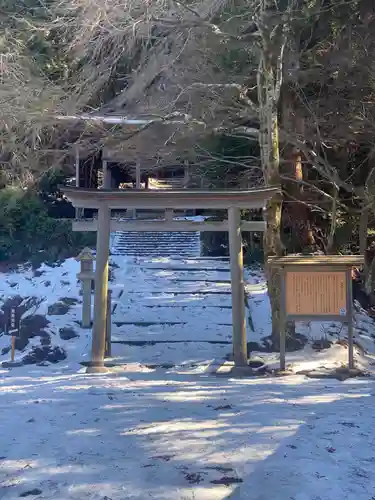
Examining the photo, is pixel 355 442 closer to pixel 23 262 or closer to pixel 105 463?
pixel 105 463

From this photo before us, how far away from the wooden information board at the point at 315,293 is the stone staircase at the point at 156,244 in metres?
6.94

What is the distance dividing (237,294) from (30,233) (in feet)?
29.4

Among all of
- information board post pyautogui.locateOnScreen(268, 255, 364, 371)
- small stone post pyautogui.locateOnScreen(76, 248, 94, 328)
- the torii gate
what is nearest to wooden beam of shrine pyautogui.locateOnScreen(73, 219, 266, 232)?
the torii gate

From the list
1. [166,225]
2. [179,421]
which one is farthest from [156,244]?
[179,421]

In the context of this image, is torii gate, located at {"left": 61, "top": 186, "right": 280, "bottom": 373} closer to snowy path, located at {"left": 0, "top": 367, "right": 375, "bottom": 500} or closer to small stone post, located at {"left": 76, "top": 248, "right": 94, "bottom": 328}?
snowy path, located at {"left": 0, "top": 367, "right": 375, "bottom": 500}

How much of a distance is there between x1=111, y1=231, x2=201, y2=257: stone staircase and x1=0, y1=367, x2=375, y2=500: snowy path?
7.90 metres

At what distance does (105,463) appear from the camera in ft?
13.9

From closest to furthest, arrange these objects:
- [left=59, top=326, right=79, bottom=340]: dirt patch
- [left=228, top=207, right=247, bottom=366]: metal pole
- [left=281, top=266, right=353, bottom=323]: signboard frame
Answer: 1. [left=281, top=266, right=353, bottom=323]: signboard frame
2. [left=228, top=207, right=247, bottom=366]: metal pole
3. [left=59, top=326, right=79, bottom=340]: dirt patch

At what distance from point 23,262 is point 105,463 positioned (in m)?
11.1

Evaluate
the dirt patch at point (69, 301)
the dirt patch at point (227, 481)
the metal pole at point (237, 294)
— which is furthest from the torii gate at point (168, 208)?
the dirt patch at point (227, 481)

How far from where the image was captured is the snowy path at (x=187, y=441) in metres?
3.79

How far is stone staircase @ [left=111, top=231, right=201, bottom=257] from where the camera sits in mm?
15011

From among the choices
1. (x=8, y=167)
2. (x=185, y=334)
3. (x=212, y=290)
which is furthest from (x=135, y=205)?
(x=8, y=167)

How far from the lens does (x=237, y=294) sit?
27.2 feet
